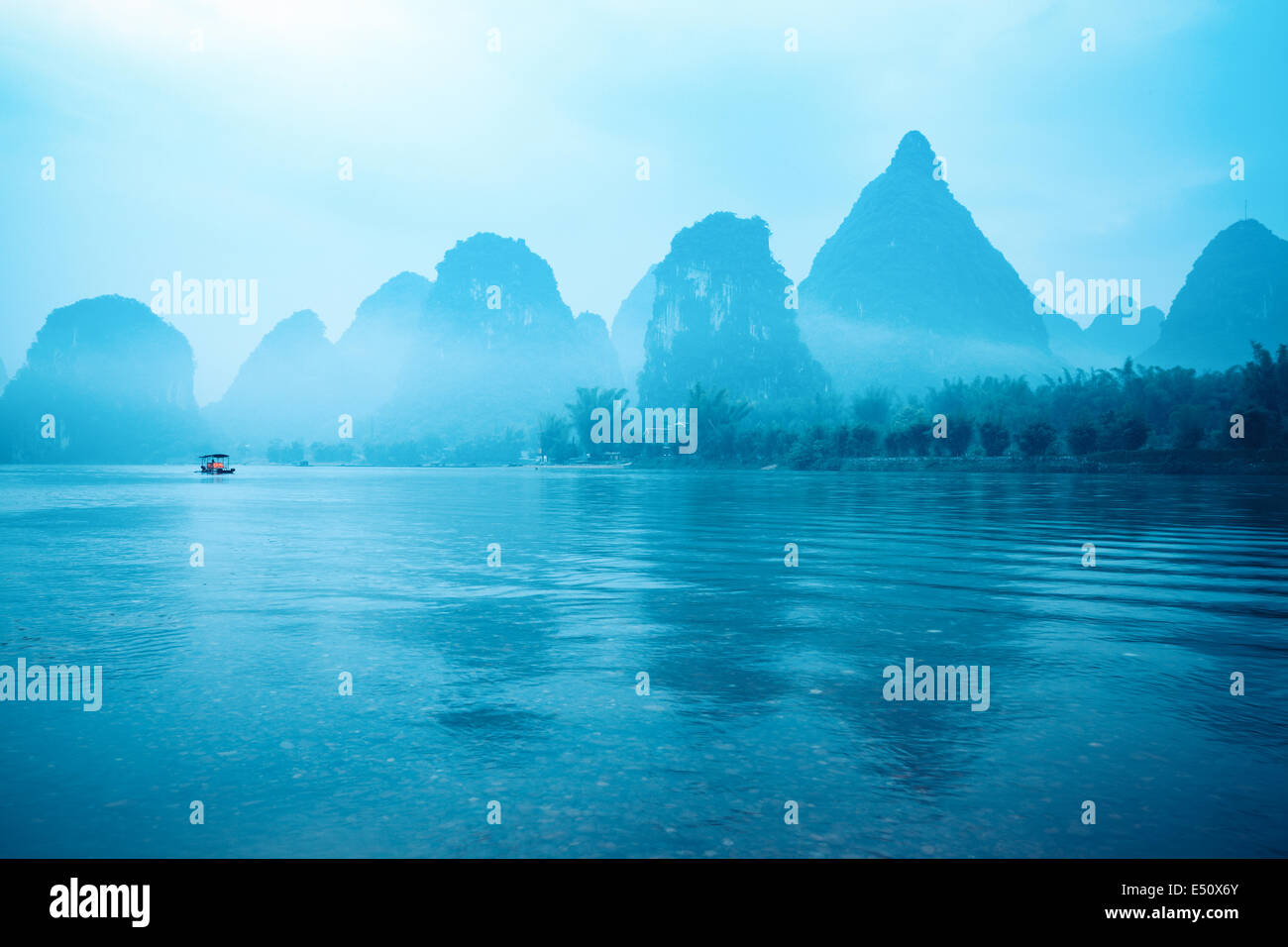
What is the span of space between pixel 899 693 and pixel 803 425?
14523 cm

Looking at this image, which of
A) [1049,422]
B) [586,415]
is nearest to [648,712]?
[1049,422]

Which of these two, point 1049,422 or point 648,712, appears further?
point 1049,422

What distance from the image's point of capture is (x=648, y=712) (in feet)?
27.8

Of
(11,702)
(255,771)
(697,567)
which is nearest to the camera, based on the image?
(255,771)

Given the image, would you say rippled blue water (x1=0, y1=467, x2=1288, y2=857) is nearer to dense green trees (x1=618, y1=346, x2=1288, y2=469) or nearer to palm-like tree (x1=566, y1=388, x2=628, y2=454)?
dense green trees (x1=618, y1=346, x2=1288, y2=469)

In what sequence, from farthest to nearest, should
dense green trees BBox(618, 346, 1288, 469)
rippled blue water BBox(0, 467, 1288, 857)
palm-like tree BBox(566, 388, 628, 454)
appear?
palm-like tree BBox(566, 388, 628, 454) → dense green trees BBox(618, 346, 1288, 469) → rippled blue water BBox(0, 467, 1288, 857)

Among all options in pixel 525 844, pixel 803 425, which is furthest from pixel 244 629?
pixel 803 425

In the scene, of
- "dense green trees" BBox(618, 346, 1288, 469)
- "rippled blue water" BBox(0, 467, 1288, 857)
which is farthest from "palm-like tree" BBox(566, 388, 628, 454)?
"rippled blue water" BBox(0, 467, 1288, 857)

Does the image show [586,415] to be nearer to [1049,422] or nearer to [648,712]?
[1049,422]

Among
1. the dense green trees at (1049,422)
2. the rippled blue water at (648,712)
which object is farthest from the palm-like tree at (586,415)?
the rippled blue water at (648,712)

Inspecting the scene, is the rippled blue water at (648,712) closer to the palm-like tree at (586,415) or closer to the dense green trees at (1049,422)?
the dense green trees at (1049,422)

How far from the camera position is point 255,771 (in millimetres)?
6832

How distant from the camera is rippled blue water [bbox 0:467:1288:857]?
227 inches

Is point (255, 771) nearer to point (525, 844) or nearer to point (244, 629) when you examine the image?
point (525, 844)
